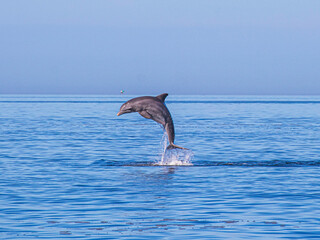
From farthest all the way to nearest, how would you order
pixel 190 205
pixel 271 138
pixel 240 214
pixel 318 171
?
pixel 271 138
pixel 318 171
pixel 190 205
pixel 240 214

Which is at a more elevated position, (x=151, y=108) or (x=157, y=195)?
(x=151, y=108)

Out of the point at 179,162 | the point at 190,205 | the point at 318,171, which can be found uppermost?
the point at 179,162

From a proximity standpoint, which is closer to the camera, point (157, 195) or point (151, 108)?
point (157, 195)

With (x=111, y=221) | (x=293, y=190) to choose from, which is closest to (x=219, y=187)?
(x=293, y=190)

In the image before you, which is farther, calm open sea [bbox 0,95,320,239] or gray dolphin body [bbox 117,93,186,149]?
gray dolphin body [bbox 117,93,186,149]

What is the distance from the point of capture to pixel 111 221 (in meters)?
17.7

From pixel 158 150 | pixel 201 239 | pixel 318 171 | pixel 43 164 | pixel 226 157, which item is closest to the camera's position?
pixel 201 239

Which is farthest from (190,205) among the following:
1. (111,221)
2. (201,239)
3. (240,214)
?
(201,239)

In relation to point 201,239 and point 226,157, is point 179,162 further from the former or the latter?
point 201,239

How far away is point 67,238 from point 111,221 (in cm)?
212

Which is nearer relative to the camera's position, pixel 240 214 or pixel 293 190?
pixel 240 214

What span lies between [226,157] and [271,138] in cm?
1721

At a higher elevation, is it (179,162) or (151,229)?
(179,162)

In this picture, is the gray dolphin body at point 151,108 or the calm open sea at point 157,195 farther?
the gray dolphin body at point 151,108
